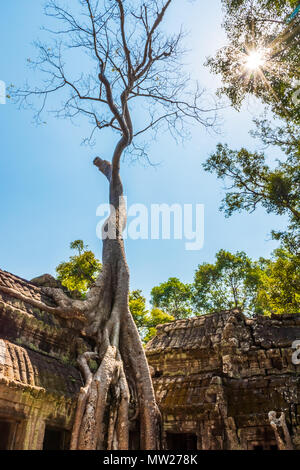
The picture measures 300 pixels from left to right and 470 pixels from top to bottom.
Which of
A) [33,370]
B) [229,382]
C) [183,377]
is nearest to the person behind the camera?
[33,370]

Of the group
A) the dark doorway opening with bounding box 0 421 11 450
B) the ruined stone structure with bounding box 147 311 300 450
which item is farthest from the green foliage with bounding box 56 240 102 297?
the dark doorway opening with bounding box 0 421 11 450

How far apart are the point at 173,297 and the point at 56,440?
58.8 feet

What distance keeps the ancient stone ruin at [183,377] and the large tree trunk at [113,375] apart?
23 centimetres

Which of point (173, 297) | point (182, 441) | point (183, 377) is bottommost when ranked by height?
point (182, 441)

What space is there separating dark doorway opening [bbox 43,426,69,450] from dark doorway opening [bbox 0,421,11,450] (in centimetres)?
57

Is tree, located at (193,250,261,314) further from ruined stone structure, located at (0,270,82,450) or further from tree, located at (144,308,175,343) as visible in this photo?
ruined stone structure, located at (0,270,82,450)

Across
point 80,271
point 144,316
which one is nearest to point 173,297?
point 144,316

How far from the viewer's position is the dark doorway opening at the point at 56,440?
4.48 meters

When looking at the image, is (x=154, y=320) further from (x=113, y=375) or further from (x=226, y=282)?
(x=113, y=375)

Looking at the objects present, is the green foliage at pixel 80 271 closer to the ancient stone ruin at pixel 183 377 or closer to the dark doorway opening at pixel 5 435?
the ancient stone ruin at pixel 183 377

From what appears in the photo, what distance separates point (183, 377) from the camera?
807cm
